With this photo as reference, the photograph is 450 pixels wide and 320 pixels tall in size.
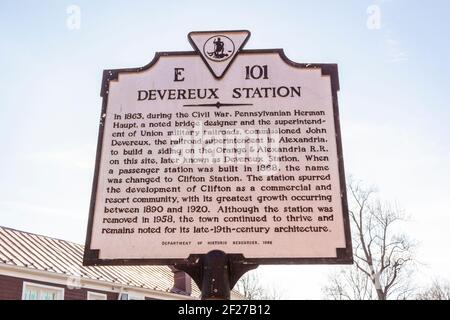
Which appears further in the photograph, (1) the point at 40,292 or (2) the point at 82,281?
(2) the point at 82,281

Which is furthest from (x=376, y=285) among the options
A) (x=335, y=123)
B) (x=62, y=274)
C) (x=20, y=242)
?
(x=335, y=123)

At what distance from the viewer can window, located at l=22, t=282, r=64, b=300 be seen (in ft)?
61.3

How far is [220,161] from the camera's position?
136 inches

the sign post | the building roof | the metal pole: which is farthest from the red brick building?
the metal pole

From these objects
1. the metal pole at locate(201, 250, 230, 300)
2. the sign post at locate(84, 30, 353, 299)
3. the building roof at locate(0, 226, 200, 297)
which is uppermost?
the building roof at locate(0, 226, 200, 297)

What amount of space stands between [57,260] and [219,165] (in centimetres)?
1990

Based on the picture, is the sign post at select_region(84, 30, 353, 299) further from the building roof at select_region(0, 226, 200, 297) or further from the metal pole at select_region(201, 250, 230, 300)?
the building roof at select_region(0, 226, 200, 297)

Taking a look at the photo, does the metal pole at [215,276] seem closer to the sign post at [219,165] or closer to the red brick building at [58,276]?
the sign post at [219,165]

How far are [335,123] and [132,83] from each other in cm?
173

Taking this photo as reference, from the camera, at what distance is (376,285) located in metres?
29.2

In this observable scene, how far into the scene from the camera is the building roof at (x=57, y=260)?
1928 centimetres

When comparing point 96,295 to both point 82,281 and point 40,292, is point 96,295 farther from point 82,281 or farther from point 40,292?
point 40,292

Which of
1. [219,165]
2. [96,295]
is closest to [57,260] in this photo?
[96,295]

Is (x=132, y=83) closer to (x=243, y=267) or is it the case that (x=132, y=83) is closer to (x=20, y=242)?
(x=243, y=267)
